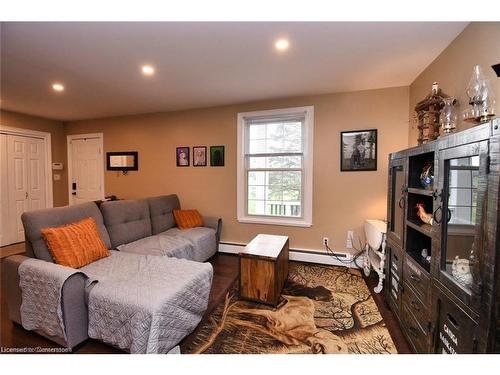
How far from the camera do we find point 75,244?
192cm

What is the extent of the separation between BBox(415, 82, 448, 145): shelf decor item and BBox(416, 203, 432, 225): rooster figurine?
607mm

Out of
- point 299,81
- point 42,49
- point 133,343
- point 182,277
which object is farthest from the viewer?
point 299,81

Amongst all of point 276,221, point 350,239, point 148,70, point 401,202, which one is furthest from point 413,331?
point 148,70

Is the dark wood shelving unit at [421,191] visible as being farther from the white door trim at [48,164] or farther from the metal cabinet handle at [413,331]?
the white door trim at [48,164]

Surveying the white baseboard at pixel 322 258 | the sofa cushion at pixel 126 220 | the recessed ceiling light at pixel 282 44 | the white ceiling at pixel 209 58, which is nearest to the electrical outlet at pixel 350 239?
the white baseboard at pixel 322 258

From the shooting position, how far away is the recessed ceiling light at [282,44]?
5.88ft

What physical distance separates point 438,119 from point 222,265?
290 centimetres

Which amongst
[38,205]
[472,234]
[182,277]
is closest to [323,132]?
[472,234]

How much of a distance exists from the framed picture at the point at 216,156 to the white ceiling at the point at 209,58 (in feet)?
2.52

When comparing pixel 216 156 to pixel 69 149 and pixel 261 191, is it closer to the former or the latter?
pixel 261 191

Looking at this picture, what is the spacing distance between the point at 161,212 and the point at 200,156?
1096mm
